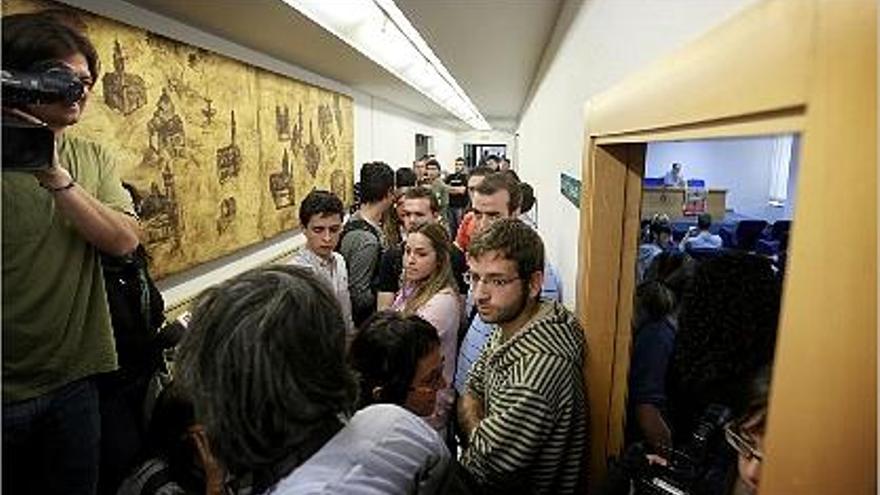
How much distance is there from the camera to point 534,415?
1.51m

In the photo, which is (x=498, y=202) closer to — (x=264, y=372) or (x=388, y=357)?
(x=388, y=357)

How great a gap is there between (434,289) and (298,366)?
4.85ft

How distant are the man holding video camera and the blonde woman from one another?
1.03 meters

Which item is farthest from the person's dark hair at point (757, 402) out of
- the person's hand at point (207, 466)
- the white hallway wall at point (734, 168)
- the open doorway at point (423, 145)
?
the open doorway at point (423, 145)

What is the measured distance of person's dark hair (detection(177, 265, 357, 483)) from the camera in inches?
36.6

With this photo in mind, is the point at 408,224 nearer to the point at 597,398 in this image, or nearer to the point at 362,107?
the point at 597,398

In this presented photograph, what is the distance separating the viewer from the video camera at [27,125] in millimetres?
1077

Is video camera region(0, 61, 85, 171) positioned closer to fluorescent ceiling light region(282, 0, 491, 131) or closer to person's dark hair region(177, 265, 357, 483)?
person's dark hair region(177, 265, 357, 483)

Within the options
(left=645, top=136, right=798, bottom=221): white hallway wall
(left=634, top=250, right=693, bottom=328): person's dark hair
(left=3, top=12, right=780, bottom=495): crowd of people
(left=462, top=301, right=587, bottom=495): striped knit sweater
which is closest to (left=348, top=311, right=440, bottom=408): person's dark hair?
(left=3, top=12, right=780, bottom=495): crowd of people

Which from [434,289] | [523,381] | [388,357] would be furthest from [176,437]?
[434,289]

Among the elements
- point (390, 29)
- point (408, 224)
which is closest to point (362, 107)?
point (390, 29)

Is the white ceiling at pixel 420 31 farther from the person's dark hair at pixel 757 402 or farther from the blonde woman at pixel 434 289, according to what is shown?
the person's dark hair at pixel 757 402

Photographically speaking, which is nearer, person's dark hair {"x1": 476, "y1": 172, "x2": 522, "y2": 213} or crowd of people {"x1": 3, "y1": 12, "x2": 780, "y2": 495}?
crowd of people {"x1": 3, "y1": 12, "x2": 780, "y2": 495}

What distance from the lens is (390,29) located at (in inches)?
183
